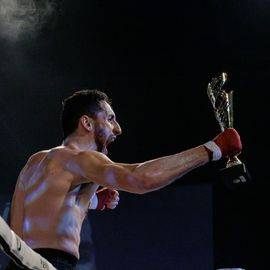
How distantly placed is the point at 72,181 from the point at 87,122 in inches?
13.1

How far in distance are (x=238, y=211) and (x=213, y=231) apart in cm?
23

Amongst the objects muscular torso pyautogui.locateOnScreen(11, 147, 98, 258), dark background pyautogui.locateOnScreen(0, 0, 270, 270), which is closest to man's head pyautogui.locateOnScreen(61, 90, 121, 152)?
muscular torso pyautogui.locateOnScreen(11, 147, 98, 258)

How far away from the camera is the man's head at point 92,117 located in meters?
2.36

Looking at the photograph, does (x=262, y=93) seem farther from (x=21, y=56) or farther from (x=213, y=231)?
(x=21, y=56)

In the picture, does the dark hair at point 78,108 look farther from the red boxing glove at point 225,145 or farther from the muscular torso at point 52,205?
the red boxing glove at point 225,145

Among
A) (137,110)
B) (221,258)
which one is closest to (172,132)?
(137,110)

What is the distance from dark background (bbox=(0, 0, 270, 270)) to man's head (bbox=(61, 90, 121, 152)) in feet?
6.91

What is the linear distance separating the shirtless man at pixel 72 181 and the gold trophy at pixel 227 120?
165 mm

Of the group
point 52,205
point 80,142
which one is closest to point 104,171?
point 52,205

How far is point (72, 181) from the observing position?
211 centimetres

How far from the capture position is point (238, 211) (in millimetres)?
4285

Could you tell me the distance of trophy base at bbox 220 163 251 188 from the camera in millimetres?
2291

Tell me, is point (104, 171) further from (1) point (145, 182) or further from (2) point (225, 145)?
(2) point (225, 145)

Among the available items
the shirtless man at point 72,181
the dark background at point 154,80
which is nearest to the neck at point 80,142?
the shirtless man at point 72,181
